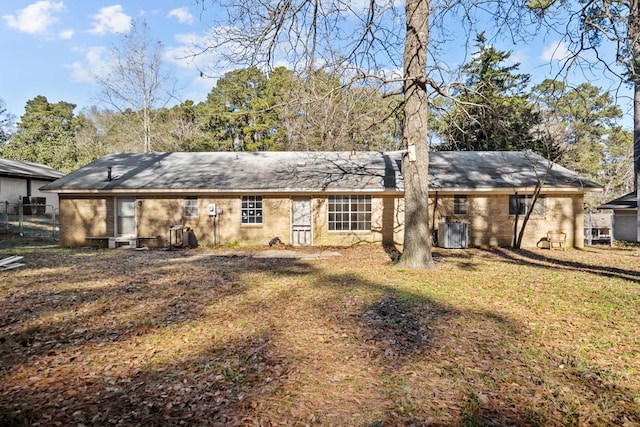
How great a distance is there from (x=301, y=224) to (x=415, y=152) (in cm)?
678

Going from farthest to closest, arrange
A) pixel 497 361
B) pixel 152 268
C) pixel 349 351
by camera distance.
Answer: pixel 152 268 → pixel 349 351 → pixel 497 361

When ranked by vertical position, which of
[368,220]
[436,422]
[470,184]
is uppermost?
[470,184]

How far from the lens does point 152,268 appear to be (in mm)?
9594

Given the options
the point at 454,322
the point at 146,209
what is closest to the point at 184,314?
the point at 454,322

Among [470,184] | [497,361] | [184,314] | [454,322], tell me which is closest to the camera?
[497,361]

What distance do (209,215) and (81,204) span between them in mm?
5279

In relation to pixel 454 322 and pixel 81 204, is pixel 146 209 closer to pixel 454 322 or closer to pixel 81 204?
pixel 81 204

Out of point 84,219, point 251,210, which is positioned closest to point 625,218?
point 251,210

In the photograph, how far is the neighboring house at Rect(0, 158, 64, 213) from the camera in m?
21.8

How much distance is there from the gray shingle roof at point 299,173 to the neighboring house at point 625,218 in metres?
5.33

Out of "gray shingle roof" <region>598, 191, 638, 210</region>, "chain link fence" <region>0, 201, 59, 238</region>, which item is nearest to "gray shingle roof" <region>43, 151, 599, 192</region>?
"chain link fence" <region>0, 201, 59, 238</region>

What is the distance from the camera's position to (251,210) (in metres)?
14.7

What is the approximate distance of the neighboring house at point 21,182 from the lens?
71.6 ft

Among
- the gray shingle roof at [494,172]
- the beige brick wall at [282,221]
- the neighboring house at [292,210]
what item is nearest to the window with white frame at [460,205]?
the neighboring house at [292,210]
